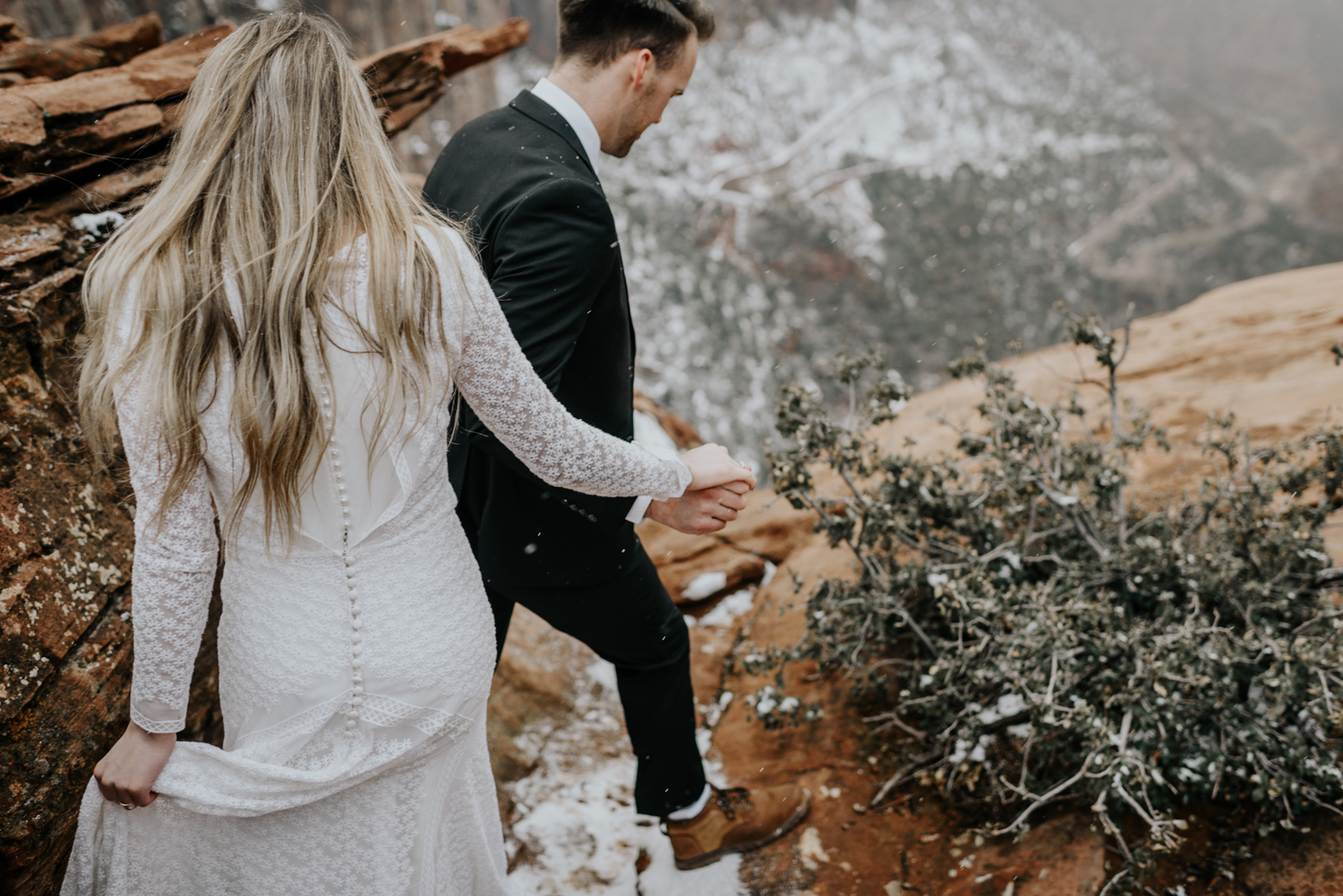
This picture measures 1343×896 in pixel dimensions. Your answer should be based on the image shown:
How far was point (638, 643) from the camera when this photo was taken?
5.04 feet

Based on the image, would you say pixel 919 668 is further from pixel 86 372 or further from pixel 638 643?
pixel 86 372

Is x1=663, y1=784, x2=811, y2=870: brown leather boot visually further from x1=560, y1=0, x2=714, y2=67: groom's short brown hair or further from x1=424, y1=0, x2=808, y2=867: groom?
x1=560, y1=0, x2=714, y2=67: groom's short brown hair

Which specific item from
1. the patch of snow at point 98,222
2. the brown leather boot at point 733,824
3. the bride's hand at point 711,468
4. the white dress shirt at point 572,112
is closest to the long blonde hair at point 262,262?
the bride's hand at point 711,468

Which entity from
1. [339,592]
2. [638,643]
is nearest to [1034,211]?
[638,643]

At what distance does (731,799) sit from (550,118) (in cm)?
155

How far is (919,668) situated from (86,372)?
1899mm

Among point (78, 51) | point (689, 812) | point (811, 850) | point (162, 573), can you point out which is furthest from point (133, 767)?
point (78, 51)

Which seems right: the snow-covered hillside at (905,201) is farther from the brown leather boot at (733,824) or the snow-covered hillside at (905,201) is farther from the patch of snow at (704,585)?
the brown leather boot at (733,824)

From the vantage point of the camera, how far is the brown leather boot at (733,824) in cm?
175

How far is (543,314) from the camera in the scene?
3.76 feet

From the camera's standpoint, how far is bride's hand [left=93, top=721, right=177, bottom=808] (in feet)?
2.95

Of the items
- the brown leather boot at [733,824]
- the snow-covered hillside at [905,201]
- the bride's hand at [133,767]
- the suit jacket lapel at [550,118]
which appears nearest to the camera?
the bride's hand at [133,767]

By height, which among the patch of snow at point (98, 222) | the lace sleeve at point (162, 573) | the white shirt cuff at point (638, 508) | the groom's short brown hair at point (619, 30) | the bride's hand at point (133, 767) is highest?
the groom's short brown hair at point (619, 30)

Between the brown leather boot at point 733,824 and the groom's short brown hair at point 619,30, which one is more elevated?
the groom's short brown hair at point 619,30
